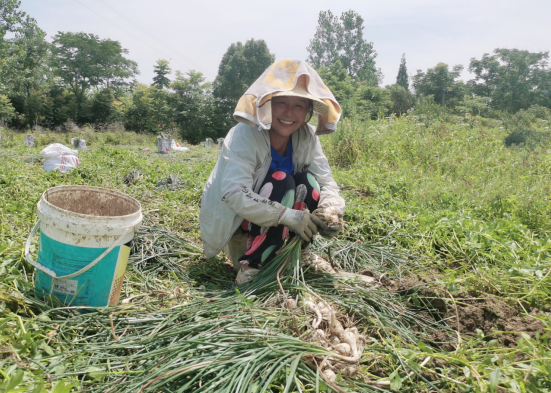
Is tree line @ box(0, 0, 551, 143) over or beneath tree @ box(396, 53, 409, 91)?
beneath

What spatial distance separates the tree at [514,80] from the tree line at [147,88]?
0.09 metres

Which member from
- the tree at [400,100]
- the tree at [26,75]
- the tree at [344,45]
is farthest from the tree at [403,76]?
the tree at [26,75]

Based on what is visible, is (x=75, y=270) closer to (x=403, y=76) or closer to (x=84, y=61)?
(x=84, y=61)

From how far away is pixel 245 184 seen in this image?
5.99 ft

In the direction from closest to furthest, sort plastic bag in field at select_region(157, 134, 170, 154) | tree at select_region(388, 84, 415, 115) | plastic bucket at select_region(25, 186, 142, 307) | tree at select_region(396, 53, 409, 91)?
1. plastic bucket at select_region(25, 186, 142, 307)
2. plastic bag in field at select_region(157, 134, 170, 154)
3. tree at select_region(388, 84, 415, 115)
4. tree at select_region(396, 53, 409, 91)

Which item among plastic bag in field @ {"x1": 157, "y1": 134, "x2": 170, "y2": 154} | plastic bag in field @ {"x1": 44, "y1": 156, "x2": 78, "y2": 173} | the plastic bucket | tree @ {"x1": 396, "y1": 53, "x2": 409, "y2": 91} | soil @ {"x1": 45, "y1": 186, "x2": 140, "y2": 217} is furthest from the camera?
tree @ {"x1": 396, "y1": 53, "x2": 409, "y2": 91}

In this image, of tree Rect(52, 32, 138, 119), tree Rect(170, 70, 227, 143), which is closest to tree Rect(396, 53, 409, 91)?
tree Rect(170, 70, 227, 143)

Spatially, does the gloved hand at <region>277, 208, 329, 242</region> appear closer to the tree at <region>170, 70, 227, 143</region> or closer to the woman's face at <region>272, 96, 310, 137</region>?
the woman's face at <region>272, 96, 310, 137</region>

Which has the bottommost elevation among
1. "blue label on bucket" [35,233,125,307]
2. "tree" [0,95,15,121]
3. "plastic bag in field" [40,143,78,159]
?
"tree" [0,95,15,121]

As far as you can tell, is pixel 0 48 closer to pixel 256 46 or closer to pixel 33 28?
pixel 33 28

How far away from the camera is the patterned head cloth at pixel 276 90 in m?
1.79

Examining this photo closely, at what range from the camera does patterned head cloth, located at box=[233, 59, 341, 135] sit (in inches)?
70.4

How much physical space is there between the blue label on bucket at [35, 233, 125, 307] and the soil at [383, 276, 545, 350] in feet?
4.55

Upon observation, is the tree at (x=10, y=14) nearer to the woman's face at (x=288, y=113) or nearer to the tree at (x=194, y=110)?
the tree at (x=194, y=110)
